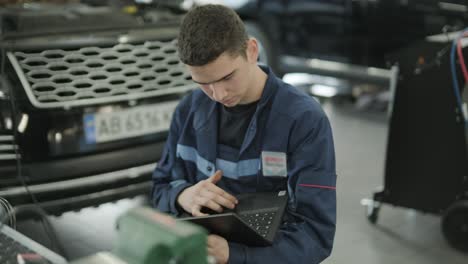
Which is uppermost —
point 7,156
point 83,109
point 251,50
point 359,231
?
point 251,50

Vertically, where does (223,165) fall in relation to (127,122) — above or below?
above

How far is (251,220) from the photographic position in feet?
5.02

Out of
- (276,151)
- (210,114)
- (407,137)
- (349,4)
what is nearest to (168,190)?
(210,114)

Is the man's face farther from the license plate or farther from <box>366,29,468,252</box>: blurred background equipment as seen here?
<box>366,29,468,252</box>: blurred background equipment

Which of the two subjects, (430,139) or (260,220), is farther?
(430,139)

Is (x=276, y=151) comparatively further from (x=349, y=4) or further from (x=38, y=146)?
(x=349, y=4)

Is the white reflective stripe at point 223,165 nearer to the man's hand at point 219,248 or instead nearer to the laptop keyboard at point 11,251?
the man's hand at point 219,248

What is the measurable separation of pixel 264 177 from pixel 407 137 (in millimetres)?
1662

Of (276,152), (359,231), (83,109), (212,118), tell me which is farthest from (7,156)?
(359,231)

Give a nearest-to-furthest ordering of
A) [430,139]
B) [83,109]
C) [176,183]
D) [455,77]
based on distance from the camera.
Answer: [176,183], [83,109], [455,77], [430,139]

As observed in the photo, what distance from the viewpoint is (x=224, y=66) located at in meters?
1.53

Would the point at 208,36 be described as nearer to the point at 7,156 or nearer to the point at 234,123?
the point at 234,123

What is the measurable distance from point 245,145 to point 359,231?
1677 mm

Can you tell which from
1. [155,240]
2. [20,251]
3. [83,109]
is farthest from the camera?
[83,109]
